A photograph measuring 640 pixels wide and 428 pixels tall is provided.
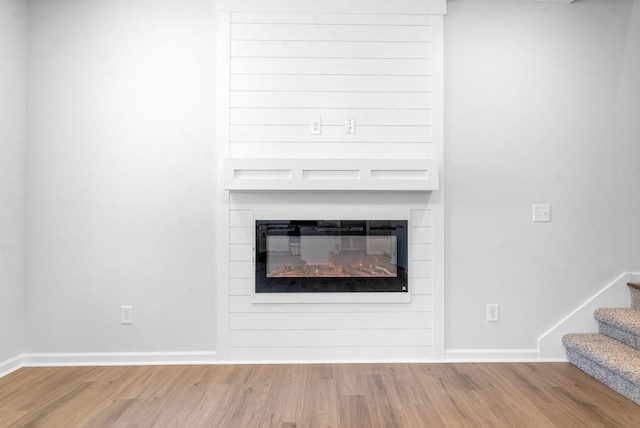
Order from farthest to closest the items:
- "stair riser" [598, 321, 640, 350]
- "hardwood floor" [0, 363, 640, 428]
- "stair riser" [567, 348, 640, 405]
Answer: "stair riser" [598, 321, 640, 350]
"stair riser" [567, 348, 640, 405]
"hardwood floor" [0, 363, 640, 428]

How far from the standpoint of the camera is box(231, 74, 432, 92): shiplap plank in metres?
2.79

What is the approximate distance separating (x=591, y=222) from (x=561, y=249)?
294 mm

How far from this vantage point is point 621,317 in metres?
2.63

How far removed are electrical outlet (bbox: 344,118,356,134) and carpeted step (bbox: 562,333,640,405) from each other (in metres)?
2.09

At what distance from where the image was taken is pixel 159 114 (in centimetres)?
277

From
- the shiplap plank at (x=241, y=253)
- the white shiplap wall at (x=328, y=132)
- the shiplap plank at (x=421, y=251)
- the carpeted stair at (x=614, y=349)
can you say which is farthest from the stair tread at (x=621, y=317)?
Answer: the shiplap plank at (x=241, y=253)

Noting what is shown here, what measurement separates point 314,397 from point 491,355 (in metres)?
1.37

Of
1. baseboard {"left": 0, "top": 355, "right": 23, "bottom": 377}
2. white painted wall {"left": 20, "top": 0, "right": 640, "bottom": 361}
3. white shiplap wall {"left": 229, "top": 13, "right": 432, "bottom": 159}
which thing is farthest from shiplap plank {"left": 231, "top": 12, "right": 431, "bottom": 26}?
baseboard {"left": 0, "top": 355, "right": 23, "bottom": 377}

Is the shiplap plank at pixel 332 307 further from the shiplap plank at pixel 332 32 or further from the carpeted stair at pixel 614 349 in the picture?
the shiplap plank at pixel 332 32

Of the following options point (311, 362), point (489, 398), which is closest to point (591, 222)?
point (489, 398)

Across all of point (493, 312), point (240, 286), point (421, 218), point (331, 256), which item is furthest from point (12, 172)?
point (493, 312)

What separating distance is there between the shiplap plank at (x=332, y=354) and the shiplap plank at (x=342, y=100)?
5.60ft

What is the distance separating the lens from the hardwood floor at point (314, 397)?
6.51ft

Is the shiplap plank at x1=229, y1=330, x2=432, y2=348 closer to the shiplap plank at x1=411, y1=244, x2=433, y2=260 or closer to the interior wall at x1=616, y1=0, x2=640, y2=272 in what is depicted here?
the shiplap plank at x1=411, y1=244, x2=433, y2=260
